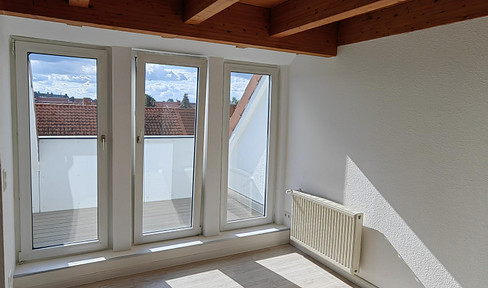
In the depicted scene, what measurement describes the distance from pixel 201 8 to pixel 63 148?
5.93ft

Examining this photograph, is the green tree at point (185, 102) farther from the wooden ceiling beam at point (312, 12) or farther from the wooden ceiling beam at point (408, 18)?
the wooden ceiling beam at point (408, 18)

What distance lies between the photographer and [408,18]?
8.23ft

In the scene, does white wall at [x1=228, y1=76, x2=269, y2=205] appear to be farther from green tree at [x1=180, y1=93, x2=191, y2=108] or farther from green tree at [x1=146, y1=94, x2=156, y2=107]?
green tree at [x1=146, y1=94, x2=156, y2=107]

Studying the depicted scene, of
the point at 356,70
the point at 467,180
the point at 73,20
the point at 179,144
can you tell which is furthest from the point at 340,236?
the point at 73,20

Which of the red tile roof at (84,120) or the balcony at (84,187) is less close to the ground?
the red tile roof at (84,120)

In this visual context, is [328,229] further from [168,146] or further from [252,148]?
[168,146]

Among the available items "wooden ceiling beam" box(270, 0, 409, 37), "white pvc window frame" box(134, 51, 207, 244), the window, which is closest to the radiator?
the window

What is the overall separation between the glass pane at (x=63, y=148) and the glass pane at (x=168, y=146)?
0.50 metres

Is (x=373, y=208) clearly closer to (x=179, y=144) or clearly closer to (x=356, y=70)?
(x=356, y=70)

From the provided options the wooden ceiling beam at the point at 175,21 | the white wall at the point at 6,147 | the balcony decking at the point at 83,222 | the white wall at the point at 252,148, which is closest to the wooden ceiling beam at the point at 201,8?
the wooden ceiling beam at the point at 175,21

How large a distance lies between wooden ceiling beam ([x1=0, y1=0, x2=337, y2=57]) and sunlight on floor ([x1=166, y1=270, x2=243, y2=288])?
82.2 inches

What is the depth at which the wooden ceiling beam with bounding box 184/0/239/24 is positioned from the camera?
2.02 metres

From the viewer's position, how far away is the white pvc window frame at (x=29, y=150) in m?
2.77

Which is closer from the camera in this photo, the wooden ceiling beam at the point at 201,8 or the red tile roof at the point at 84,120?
the wooden ceiling beam at the point at 201,8
